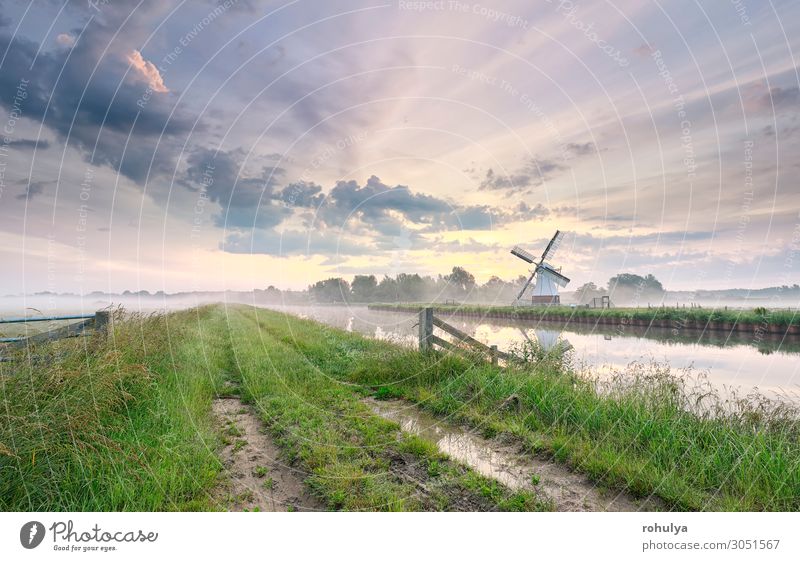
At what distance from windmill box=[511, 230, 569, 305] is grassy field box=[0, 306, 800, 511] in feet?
139

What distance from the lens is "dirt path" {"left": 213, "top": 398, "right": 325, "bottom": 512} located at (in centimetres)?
445

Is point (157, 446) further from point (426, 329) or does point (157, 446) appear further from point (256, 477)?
point (426, 329)

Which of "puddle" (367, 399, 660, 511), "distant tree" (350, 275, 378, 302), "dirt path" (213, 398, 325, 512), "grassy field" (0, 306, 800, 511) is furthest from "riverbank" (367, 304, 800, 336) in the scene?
"distant tree" (350, 275, 378, 302)

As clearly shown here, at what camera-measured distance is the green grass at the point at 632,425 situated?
4723 millimetres

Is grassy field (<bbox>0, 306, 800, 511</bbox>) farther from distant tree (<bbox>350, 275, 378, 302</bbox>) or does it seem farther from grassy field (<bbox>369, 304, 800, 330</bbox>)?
distant tree (<bbox>350, 275, 378, 302</bbox>)

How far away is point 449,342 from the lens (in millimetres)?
10805

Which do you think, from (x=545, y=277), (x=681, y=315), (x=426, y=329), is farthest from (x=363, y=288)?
(x=426, y=329)

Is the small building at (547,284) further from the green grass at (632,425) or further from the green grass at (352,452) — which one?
the green grass at (352,452)

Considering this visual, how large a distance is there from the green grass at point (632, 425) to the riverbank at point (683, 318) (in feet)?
18.6

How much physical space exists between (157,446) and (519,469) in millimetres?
4658

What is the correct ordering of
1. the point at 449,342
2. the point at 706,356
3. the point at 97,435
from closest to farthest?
the point at 97,435
the point at 449,342
the point at 706,356

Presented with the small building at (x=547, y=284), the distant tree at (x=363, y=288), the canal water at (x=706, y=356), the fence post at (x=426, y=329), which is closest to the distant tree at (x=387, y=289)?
the distant tree at (x=363, y=288)

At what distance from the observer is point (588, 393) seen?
305 inches
